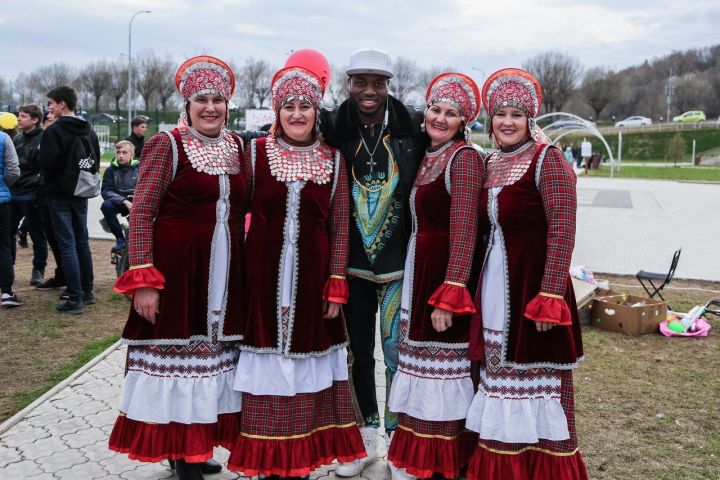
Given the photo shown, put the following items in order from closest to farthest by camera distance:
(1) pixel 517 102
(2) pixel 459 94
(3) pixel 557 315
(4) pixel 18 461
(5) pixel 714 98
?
(3) pixel 557 315 → (1) pixel 517 102 → (2) pixel 459 94 → (4) pixel 18 461 → (5) pixel 714 98

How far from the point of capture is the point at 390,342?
3.58m

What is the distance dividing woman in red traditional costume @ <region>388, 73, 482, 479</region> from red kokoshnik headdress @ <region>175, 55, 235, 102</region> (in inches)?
41.3

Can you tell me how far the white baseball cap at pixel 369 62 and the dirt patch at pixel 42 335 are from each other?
321cm

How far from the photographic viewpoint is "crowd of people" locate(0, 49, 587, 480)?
311cm

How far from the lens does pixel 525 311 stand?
306 cm

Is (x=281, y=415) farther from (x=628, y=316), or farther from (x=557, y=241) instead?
(x=628, y=316)

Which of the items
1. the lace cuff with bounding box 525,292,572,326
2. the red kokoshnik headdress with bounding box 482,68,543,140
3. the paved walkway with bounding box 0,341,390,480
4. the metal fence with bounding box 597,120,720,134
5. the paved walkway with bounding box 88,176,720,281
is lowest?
the paved walkway with bounding box 0,341,390,480

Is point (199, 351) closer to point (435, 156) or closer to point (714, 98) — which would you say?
point (435, 156)

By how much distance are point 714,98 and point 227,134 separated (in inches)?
3574

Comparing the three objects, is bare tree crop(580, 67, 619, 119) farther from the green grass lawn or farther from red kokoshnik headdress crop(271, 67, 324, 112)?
red kokoshnik headdress crop(271, 67, 324, 112)

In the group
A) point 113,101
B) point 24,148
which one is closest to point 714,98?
point 113,101

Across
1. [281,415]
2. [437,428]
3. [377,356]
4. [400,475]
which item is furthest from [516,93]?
[377,356]

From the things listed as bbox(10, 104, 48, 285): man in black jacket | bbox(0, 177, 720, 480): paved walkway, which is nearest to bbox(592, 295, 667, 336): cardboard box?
bbox(0, 177, 720, 480): paved walkway

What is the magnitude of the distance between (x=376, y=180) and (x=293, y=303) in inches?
31.1
